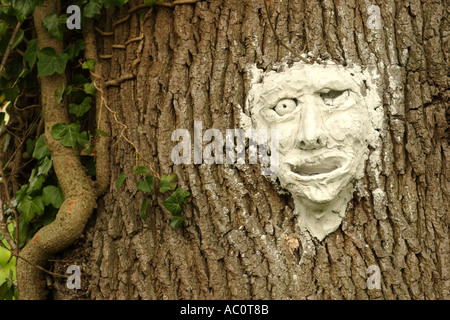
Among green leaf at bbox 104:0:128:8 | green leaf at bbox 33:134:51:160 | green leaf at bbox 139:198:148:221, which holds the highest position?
green leaf at bbox 104:0:128:8

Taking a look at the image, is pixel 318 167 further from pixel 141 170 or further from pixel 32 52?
pixel 32 52

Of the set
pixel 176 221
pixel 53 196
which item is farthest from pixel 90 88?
pixel 176 221

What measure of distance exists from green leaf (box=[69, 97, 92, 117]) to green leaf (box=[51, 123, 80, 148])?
79 millimetres

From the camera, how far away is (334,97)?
80.7 inches

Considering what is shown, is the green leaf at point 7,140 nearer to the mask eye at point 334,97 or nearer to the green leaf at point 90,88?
the green leaf at point 90,88

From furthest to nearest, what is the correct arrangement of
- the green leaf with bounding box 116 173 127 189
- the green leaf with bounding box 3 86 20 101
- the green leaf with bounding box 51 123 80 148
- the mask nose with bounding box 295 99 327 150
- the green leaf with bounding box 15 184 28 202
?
the green leaf with bounding box 3 86 20 101 → the green leaf with bounding box 15 184 28 202 → the green leaf with bounding box 51 123 80 148 → the green leaf with bounding box 116 173 127 189 → the mask nose with bounding box 295 99 327 150

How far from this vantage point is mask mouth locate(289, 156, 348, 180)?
1997 millimetres

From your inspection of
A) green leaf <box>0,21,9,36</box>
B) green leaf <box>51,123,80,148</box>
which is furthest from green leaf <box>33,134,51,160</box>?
green leaf <box>0,21,9,36</box>

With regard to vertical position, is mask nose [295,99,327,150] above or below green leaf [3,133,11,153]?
below

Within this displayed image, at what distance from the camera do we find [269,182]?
2096 millimetres

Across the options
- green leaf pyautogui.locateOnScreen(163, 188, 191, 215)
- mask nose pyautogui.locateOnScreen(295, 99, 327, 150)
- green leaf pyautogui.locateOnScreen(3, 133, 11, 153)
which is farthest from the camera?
green leaf pyautogui.locateOnScreen(3, 133, 11, 153)

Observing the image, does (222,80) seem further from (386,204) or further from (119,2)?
(386,204)

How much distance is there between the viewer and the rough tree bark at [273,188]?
205cm

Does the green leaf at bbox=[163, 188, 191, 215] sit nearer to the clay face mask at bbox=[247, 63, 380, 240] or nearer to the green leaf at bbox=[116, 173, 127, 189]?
the green leaf at bbox=[116, 173, 127, 189]
